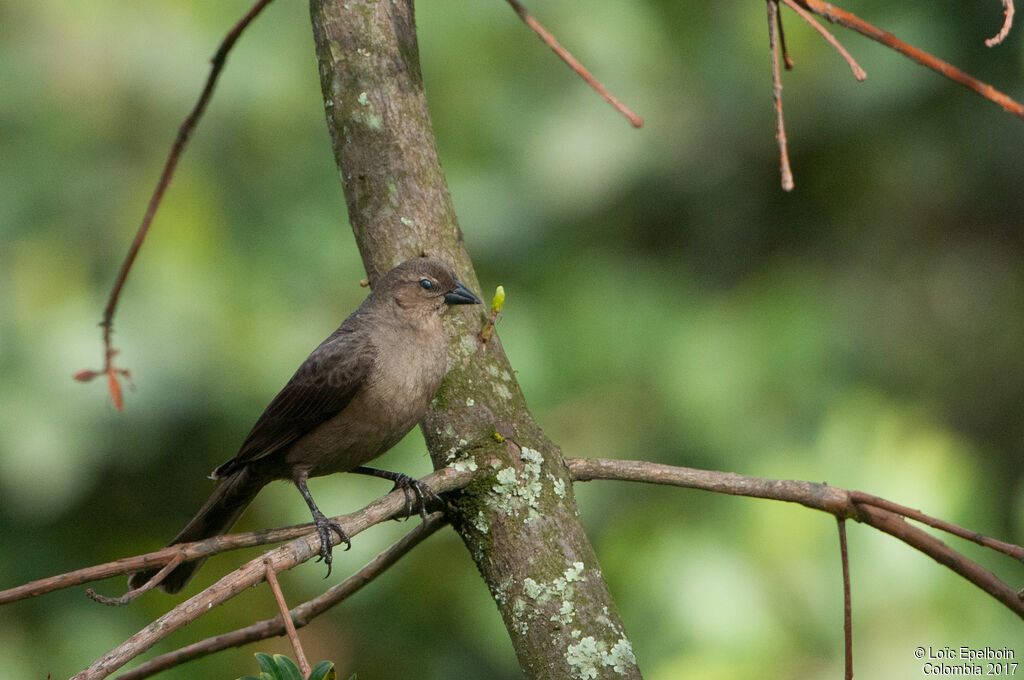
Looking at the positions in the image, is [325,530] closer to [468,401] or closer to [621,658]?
[468,401]

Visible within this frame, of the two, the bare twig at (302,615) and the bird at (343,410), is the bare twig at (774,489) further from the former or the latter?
the bird at (343,410)

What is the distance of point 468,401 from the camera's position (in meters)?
2.26

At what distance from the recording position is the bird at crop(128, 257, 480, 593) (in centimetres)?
274

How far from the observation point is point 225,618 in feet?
14.8

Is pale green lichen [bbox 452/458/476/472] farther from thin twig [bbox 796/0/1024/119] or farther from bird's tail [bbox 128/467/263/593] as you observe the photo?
bird's tail [bbox 128/467/263/593]

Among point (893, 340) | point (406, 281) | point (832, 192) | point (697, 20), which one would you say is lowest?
point (406, 281)

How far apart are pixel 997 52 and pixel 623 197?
1.94 metres

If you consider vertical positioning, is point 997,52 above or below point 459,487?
above

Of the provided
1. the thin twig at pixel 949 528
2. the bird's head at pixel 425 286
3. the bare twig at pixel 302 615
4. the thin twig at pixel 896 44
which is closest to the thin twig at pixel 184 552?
the bare twig at pixel 302 615

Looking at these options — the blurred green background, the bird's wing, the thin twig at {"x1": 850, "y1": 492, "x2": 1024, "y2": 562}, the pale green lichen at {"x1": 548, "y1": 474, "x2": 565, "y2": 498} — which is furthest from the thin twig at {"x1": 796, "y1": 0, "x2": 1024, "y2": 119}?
the blurred green background

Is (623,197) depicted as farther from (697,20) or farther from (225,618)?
(225,618)

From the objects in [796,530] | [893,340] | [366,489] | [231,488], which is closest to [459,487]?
[231,488]

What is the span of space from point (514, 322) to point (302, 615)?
217 centimetres

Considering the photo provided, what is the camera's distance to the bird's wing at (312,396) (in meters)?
3.00
